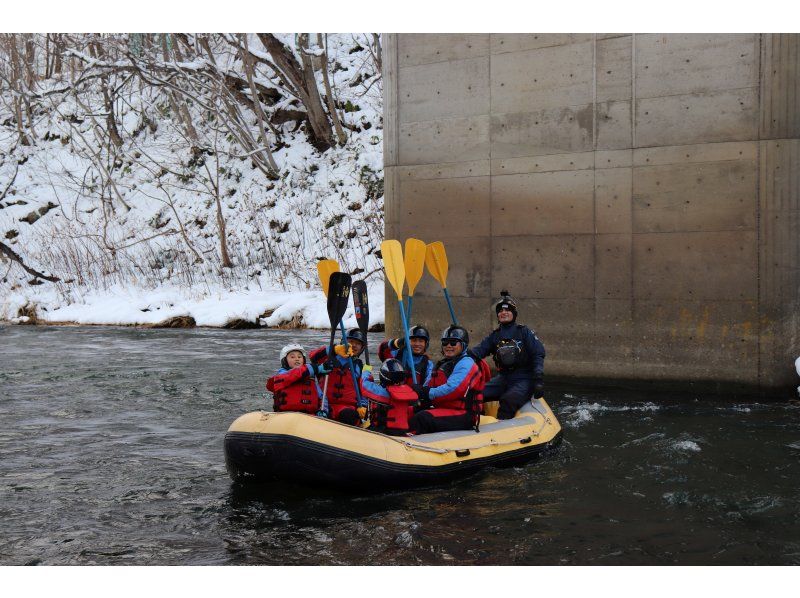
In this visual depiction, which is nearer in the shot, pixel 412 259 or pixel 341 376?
pixel 341 376

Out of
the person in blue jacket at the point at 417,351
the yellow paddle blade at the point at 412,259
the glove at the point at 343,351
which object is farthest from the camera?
the yellow paddle blade at the point at 412,259

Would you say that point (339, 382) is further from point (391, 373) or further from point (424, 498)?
point (424, 498)

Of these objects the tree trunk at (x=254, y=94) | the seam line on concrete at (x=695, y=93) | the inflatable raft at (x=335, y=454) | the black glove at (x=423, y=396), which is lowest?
Result: the inflatable raft at (x=335, y=454)

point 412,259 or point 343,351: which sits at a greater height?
point 412,259

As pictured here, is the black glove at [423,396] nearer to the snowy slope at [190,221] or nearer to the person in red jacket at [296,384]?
the person in red jacket at [296,384]

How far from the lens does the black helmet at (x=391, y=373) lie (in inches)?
226

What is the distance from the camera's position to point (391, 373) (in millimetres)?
5758

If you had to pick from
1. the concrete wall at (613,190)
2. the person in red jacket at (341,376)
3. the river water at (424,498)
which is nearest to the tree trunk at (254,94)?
the concrete wall at (613,190)

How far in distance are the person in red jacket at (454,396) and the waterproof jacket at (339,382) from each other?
0.53 meters

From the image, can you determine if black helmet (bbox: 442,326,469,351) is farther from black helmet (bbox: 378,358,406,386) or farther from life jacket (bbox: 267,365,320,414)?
life jacket (bbox: 267,365,320,414)

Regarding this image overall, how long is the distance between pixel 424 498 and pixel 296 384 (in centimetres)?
134

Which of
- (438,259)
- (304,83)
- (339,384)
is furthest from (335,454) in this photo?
(304,83)

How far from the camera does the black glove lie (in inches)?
247
